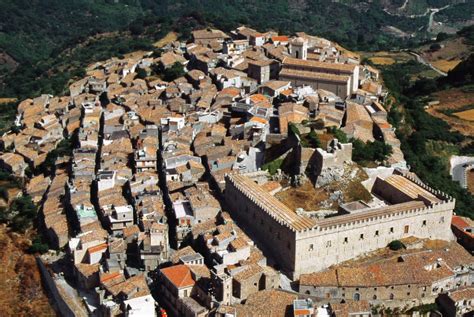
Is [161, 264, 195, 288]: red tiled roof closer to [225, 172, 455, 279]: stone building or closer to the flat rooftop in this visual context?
[225, 172, 455, 279]: stone building

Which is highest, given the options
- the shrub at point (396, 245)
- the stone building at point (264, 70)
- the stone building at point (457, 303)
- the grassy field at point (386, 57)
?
the stone building at point (264, 70)

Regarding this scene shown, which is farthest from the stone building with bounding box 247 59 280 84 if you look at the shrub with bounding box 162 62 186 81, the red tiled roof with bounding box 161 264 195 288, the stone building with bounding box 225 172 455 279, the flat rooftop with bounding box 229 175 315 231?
the red tiled roof with bounding box 161 264 195 288

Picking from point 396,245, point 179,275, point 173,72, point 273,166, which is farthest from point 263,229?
point 173,72

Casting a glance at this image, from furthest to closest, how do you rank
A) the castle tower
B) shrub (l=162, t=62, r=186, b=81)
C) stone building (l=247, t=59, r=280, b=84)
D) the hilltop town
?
shrub (l=162, t=62, r=186, b=81)
the castle tower
stone building (l=247, t=59, r=280, b=84)
the hilltop town

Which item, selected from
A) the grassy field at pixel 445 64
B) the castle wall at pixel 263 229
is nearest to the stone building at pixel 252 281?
the castle wall at pixel 263 229

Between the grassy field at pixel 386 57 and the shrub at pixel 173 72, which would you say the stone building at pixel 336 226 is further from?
the grassy field at pixel 386 57

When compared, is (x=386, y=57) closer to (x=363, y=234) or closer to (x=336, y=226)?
(x=363, y=234)

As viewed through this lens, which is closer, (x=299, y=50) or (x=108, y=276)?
(x=108, y=276)
